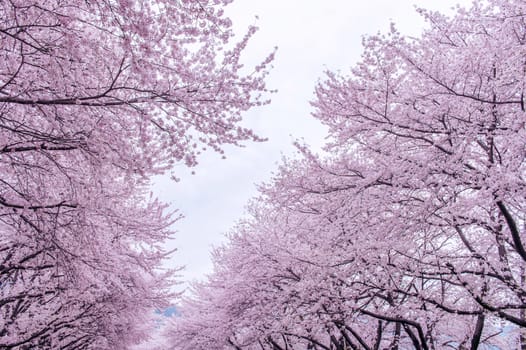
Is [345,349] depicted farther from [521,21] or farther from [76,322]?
[521,21]

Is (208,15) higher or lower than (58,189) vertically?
higher

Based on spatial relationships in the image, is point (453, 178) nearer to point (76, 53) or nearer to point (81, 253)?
point (76, 53)

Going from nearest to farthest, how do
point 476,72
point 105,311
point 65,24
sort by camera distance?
point 65,24 < point 476,72 < point 105,311

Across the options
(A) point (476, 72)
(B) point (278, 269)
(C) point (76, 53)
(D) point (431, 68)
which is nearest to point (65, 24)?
(C) point (76, 53)

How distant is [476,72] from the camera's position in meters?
5.41

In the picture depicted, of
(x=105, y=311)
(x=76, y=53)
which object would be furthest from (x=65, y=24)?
(x=105, y=311)

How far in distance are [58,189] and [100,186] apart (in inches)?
48.1

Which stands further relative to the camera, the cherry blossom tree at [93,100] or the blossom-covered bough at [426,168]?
the blossom-covered bough at [426,168]

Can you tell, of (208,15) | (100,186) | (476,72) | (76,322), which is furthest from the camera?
(76,322)

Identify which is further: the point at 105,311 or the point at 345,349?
the point at 345,349

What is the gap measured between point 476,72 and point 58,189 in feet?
22.7

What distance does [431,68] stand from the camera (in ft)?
18.4

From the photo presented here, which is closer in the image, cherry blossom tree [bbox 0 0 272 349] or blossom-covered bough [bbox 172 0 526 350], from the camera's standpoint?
cherry blossom tree [bbox 0 0 272 349]

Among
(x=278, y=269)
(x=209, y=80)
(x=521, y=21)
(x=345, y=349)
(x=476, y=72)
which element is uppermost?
(x=521, y=21)
